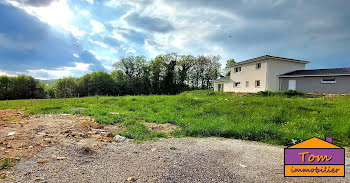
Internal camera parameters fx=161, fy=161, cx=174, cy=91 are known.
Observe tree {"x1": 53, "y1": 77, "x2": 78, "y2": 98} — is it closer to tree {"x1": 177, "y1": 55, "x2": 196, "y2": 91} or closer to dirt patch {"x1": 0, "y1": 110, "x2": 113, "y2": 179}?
tree {"x1": 177, "y1": 55, "x2": 196, "y2": 91}

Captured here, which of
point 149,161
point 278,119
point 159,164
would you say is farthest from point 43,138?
point 278,119

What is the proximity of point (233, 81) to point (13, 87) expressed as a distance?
150 ft

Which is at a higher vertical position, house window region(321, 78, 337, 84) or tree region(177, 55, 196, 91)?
tree region(177, 55, 196, 91)

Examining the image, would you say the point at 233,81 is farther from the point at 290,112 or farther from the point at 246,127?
the point at 246,127

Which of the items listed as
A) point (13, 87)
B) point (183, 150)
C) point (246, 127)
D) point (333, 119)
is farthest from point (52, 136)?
point (13, 87)

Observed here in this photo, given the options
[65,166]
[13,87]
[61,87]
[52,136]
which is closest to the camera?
[65,166]

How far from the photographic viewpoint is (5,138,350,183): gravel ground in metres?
2.71

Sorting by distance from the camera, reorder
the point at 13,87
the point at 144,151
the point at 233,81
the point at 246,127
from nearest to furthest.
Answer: the point at 144,151, the point at 246,127, the point at 233,81, the point at 13,87

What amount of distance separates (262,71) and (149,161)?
21.5 meters

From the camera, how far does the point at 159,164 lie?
127 inches

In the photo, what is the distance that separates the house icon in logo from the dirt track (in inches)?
21.8

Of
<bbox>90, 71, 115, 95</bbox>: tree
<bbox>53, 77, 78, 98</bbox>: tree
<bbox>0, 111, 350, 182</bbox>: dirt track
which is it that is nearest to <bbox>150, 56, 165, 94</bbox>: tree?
<bbox>90, 71, 115, 95</bbox>: tree

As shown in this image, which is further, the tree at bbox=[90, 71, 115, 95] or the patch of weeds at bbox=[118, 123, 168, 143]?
the tree at bbox=[90, 71, 115, 95]

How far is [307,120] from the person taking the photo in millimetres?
6305
